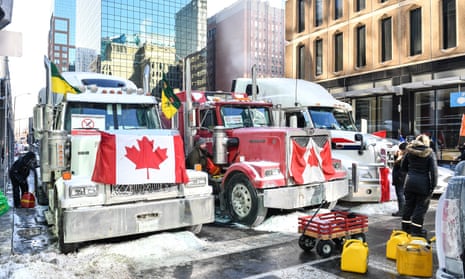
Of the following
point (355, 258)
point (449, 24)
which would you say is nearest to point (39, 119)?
point (355, 258)

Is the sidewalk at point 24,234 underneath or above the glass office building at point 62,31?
underneath

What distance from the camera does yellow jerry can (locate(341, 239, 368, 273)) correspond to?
5160 millimetres

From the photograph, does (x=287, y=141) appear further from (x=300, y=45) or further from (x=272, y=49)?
(x=272, y=49)

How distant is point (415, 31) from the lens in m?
22.5

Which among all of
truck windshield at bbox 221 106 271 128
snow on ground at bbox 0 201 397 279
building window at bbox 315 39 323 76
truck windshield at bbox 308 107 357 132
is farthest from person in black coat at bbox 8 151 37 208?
building window at bbox 315 39 323 76

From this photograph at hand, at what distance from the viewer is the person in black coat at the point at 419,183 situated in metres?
6.82

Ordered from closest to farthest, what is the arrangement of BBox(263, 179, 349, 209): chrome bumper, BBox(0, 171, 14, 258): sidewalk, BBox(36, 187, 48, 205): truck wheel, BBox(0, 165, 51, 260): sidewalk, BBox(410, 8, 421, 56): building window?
BBox(0, 171, 14, 258): sidewalk
BBox(0, 165, 51, 260): sidewalk
BBox(263, 179, 349, 209): chrome bumper
BBox(36, 187, 48, 205): truck wheel
BBox(410, 8, 421, 56): building window

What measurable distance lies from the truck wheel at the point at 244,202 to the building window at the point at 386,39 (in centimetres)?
1919

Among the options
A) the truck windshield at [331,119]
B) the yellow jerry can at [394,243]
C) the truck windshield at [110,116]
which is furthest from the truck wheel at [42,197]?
the yellow jerry can at [394,243]

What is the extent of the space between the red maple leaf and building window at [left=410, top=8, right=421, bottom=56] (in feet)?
66.6

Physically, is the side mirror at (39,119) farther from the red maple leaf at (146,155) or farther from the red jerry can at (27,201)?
the red jerry can at (27,201)

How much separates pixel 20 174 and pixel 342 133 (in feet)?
28.1

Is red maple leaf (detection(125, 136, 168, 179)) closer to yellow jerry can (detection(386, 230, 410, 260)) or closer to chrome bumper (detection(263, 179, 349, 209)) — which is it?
chrome bumper (detection(263, 179, 349, 209))

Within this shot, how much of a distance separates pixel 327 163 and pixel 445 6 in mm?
16905
